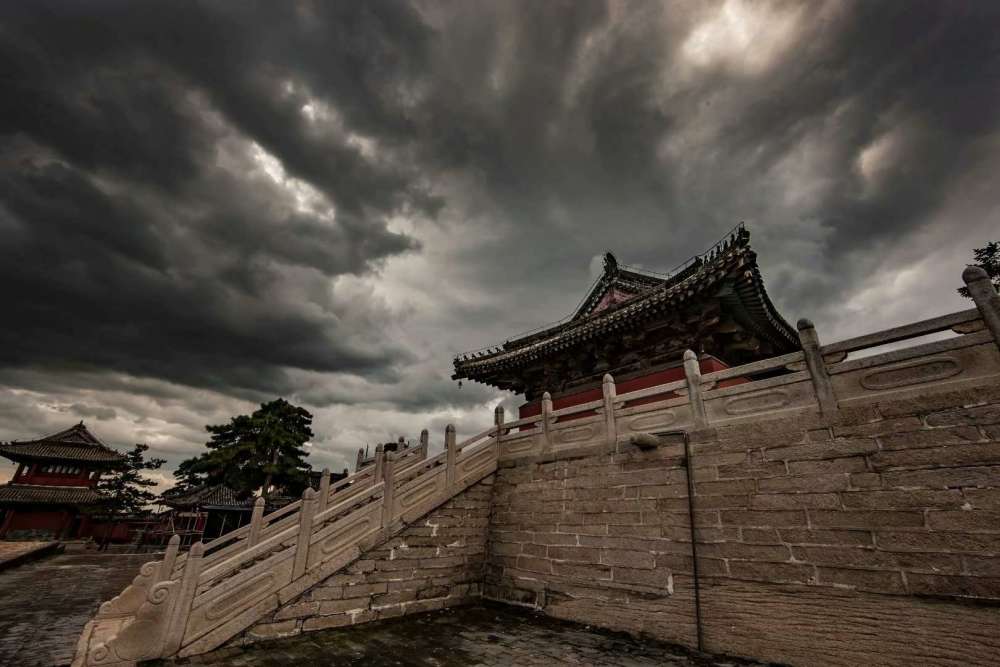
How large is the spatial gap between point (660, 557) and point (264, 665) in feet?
18.1

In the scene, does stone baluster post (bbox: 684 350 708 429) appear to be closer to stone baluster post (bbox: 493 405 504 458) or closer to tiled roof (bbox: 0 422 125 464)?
stone baluster post (bbox: 493 405 504 458)

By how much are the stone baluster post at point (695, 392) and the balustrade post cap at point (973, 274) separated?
3.16m

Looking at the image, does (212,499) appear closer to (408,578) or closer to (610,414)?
(408,578)

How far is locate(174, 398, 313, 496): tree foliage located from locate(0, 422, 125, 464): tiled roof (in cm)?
1115

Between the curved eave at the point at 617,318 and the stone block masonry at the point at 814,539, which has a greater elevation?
the curved eave at the point at 617,318

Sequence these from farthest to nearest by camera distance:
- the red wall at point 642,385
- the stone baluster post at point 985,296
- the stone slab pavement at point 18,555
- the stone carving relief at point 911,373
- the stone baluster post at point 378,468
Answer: the stone slab pavement at point 18,555 < the stone baluster post at point 378,468 < the red wall at point 642,385 < the stone carving relief at point 911,373 < the stone baluster post at point 985,296

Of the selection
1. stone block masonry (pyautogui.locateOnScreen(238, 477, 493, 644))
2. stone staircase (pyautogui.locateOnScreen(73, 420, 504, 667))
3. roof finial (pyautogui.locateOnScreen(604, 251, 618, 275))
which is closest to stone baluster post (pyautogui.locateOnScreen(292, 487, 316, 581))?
stone staircase (pyautogui.locateOnScreen(73, 420, 504, 667))

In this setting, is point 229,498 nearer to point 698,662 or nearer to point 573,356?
point 573,356

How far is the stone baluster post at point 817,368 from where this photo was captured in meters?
5.62

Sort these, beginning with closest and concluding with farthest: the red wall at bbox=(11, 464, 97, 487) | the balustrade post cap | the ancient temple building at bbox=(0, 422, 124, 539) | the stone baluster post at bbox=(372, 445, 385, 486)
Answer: the balustrade post cap → the stone baluster post at bbox=(372, 445, 385, 486) → the ancient temple building at bbox=(0, 422, 124, 539) → the red wall at bbox=(11, 464, 97, 487)

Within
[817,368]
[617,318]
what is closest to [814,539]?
[817,368]

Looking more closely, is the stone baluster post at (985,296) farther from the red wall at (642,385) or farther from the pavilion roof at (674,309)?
the red wall at (642,385)

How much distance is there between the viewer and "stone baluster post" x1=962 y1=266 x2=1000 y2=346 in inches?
184

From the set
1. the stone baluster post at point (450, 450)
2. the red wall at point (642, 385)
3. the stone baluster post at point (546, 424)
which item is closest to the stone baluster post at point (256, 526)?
the stone baluster post at point (450, 450)
